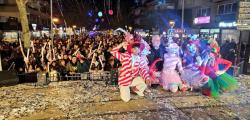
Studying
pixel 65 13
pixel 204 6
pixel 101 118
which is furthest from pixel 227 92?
pixel 65 13

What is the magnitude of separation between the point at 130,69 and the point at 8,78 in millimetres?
4197

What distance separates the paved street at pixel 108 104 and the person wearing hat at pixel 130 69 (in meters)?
0.37

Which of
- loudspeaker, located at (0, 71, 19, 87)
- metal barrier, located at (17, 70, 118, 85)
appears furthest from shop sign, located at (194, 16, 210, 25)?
loudspeaker, located at (0, 71, 19, 87)

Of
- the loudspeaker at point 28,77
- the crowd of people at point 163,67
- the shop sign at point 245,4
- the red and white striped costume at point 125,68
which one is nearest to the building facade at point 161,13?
the shop sign at point 245,4

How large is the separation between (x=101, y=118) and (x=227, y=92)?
418 centimetres

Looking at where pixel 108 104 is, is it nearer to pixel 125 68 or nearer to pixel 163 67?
pixel 125 68

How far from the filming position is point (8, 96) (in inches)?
288

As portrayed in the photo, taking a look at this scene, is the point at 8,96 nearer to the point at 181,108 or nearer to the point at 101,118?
the point at 101,118

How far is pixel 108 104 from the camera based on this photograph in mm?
6656

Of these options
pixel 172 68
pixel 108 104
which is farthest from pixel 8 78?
pixel 172 68

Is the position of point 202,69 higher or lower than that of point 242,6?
lower

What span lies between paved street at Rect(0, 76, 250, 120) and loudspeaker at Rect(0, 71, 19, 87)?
30cm

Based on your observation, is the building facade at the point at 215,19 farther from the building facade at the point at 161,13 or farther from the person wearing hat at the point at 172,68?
the person wearing hat at the point at 172,68

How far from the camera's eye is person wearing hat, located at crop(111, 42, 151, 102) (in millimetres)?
6777
